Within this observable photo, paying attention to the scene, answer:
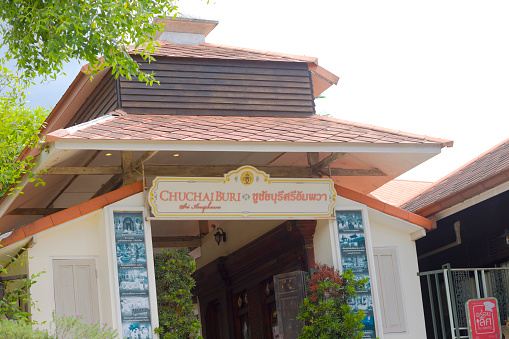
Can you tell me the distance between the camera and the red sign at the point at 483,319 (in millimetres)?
11195

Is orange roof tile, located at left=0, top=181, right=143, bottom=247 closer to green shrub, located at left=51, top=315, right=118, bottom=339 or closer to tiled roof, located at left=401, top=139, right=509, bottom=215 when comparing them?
green shrub, located at left=51, top=315, right=118, bottom=339

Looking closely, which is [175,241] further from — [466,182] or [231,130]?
[466,182]

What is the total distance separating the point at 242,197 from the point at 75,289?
9.15ft

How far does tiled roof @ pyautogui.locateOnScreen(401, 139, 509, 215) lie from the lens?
11.8 m

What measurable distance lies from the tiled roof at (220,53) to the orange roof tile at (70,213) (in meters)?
2.90

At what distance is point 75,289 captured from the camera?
36.2 ft

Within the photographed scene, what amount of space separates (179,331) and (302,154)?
14.0ft

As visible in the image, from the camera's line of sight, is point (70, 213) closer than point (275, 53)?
Yes

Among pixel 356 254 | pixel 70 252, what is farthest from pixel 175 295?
pixel 356 254

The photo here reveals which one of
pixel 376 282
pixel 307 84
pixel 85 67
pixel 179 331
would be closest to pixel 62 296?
pixel 179 331

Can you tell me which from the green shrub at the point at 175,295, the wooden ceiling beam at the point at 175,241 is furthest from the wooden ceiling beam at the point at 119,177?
the wooden ceiling beam at the point at 175,241

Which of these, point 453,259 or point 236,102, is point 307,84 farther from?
point 453,259

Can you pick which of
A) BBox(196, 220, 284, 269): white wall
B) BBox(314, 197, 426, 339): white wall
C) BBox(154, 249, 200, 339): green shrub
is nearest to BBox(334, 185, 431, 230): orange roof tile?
BBox(314, 197, 426, 339): white wall

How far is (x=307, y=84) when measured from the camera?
1393cm
